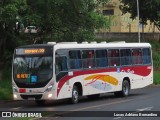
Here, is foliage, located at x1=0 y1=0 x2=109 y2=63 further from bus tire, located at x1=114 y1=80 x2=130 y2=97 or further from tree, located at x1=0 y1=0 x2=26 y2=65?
bus tire, located at x1=114 y1=80 x2=130 y2=97

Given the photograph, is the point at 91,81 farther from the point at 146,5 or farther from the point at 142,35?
the point at 142,35

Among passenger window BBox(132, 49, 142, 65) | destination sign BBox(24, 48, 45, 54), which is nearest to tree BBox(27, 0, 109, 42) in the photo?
passenger window BBox(132, 49, 142, 65)

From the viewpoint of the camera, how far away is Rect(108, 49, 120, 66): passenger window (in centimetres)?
2868

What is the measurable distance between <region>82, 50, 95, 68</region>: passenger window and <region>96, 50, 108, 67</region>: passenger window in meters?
0.46

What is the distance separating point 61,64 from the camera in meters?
24.8

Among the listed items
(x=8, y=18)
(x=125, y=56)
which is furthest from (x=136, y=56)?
(x=8, y=18)

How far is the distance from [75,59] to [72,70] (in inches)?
26.2

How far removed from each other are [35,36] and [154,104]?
12.7 m

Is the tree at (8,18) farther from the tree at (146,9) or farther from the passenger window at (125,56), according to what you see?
the tree at (146,9)

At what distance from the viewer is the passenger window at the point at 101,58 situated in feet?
90.9

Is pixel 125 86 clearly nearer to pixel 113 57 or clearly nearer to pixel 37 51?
pixel 113 57

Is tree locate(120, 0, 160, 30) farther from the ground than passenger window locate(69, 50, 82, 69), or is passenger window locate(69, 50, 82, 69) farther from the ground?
tree locate(120, 0, 160, 30)

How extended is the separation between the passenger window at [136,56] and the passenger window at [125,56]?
445 millimetres

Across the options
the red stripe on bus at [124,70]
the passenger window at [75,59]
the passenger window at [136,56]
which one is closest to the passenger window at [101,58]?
the red stripe on bus at [124,70]
